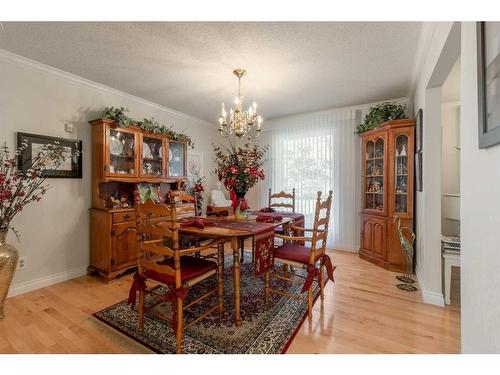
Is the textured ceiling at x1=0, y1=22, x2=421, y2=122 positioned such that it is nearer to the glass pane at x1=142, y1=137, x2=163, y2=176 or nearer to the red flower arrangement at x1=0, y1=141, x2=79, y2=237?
the glass pane at x1=142, y1=137, x2=163, y2=176

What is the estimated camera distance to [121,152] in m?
3.13

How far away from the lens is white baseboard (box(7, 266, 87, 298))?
244 centimetres

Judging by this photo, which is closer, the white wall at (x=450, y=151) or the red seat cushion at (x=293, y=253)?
the red seat cushion at (x=293, y=253)

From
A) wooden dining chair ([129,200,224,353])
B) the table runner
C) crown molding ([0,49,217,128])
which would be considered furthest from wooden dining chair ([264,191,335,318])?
crown molding ([0,49,217,128])

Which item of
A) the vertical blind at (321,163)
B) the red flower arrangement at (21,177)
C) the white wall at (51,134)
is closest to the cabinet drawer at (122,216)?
the white wall at (51,134)

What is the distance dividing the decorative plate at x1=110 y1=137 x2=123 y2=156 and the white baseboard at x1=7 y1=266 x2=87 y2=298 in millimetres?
1525

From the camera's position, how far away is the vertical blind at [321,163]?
402 centimetres

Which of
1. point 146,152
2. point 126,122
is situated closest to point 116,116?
point 126,122

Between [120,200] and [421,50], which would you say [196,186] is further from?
[421,50]

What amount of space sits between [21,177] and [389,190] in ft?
13.9

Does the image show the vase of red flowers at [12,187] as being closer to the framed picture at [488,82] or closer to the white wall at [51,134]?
the white wall at [51,134]

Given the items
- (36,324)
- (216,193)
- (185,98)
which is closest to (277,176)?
(216,193)

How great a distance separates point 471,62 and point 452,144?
125 inches

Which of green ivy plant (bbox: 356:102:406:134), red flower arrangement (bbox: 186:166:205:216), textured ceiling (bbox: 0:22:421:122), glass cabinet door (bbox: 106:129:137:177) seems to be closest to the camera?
textured ceiling (bbox: 0:22:421:122)
